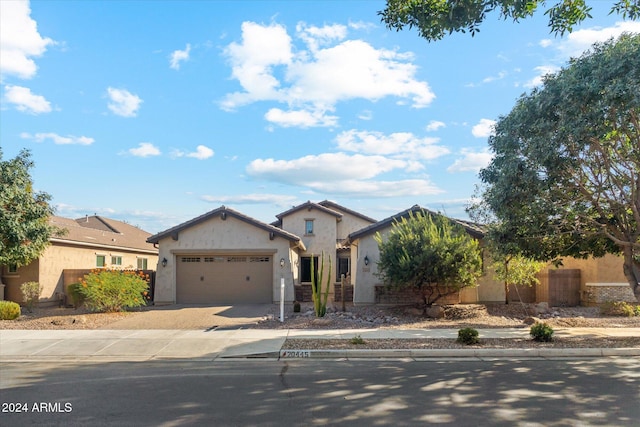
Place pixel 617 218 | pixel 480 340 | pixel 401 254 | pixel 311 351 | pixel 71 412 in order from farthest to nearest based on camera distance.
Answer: pixel 401 254, pixel 617 218, pixel 480 340, pixel 311 351, pixel 71 412

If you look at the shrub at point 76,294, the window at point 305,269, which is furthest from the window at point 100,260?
the window at point 305,269

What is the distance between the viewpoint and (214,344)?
1223cm

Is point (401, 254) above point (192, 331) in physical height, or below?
above

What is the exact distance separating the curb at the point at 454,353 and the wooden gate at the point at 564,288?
10569 mm

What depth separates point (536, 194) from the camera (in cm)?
1279

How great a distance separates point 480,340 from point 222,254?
1312cm

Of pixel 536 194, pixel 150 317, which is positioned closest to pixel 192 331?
pixel 150 317

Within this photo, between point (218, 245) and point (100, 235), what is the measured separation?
31.9 ft

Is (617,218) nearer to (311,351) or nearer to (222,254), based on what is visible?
(311,351)

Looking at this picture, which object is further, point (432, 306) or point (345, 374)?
point (432, 306)

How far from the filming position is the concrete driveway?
15.5 meters

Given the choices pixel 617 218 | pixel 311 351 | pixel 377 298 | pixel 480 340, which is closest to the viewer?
pixel 311 351

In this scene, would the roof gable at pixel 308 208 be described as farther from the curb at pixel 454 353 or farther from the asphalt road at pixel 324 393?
the asphalt road at pixel 324 393

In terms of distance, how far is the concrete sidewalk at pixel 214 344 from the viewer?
10984 millimetres
